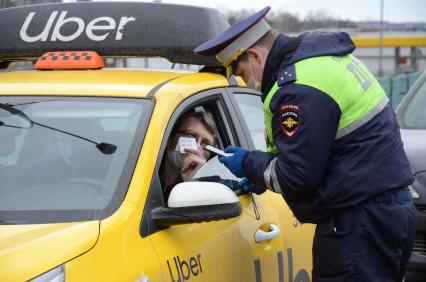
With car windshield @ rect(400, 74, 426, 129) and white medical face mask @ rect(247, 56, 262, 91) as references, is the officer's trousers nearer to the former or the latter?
white medical face mask @ rect(247, 56, 262, 91)

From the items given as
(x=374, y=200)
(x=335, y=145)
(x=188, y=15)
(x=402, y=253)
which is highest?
(x=188, y=15)

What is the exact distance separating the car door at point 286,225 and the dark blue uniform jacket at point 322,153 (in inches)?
22.6

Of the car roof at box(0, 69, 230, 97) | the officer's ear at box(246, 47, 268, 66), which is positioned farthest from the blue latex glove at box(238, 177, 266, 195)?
the officer's ear at box(246, 47, 268, 66)

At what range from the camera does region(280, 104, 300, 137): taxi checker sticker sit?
9.87ft

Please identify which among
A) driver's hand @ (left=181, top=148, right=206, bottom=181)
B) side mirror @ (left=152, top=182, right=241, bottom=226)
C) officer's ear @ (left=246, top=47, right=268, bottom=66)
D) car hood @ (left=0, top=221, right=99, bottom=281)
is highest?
officer's ear @ (left=246, top=47, right=268, bottom=66)

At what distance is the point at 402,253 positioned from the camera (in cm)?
334

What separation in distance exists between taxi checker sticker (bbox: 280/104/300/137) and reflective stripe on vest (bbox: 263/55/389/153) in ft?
0.36

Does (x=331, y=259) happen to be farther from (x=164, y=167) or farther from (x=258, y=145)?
(x=258, y=145)

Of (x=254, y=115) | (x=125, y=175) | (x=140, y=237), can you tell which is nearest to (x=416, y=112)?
(x=254, y=115)

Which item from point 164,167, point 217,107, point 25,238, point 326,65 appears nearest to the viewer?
point 25,238

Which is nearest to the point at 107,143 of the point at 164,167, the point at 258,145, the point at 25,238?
the point at 164,167

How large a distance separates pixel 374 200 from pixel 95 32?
1.91 m

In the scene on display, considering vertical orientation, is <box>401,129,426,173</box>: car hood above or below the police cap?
below

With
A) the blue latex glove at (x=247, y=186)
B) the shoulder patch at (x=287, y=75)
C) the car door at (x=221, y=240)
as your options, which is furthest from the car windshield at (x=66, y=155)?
the blue latex glove at (x=247, y=186)
